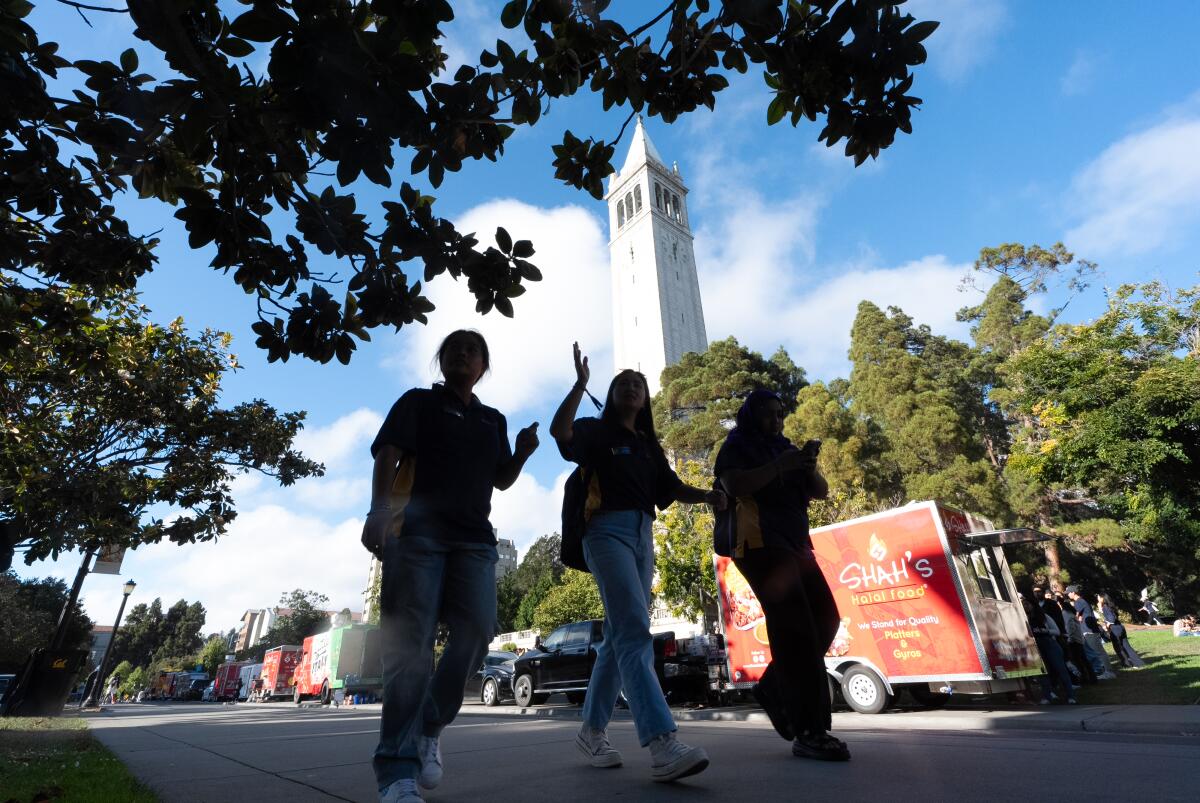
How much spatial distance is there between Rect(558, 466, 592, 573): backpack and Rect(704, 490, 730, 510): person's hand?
0.64 m

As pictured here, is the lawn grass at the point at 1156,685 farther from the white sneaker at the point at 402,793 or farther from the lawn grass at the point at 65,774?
the lawn grass at the point at 65,774

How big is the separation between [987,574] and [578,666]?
740 cm

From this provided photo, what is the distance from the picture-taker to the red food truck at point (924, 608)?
283 inches

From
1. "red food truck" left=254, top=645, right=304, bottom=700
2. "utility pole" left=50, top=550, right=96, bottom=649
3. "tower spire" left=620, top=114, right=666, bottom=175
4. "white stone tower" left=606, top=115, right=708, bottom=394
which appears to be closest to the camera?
"utility pole" left=50, top=550, right=96, bottom=649

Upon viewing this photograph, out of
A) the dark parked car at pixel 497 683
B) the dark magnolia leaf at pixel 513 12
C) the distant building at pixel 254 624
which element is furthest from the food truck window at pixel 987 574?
the distant building at pixel 254 624

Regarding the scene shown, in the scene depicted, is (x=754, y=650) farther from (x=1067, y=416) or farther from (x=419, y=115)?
(x=1067, y=416)

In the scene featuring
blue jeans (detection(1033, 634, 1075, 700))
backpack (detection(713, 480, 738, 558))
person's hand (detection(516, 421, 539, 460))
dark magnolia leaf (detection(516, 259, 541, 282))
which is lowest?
blue jeans (detection(1033, 634, 1075, 700))

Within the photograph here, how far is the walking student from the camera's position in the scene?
2.84m

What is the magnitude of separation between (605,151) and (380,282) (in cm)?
122

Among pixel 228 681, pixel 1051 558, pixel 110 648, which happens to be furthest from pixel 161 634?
pixel 1051 558

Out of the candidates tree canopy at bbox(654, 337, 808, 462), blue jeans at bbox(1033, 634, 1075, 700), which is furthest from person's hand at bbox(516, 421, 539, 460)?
tree canopy at bbox(654, 337, 808, 462)

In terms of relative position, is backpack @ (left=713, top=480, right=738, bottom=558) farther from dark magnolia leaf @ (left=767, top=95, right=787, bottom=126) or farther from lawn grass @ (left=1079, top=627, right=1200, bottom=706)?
lawn grass @ (left=1079, top=627, right=1200, bottom=706)

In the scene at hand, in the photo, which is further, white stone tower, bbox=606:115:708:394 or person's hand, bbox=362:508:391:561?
white stone tower, bbox=606:115:708:394

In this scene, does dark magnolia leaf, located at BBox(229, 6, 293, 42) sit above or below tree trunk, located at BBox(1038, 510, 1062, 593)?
below
